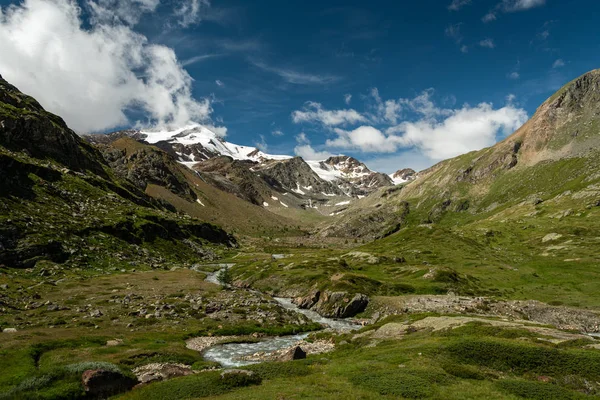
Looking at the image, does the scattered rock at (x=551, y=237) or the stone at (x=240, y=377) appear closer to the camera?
the stone at (x=240, y=377)

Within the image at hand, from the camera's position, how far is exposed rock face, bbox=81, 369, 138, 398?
27969 millimetres

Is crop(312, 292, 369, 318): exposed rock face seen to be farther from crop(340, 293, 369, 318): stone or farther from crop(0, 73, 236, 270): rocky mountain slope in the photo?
crop(0, 73, 236, 270): rocky mountain slope

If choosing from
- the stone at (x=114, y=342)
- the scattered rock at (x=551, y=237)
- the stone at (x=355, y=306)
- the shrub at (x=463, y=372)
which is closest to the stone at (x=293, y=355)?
the shrub at (x=463, y=372)

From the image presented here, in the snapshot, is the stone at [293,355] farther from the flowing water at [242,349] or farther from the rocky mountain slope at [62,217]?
the rocky mountain slope at [62,217]

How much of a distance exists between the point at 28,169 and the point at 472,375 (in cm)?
15425

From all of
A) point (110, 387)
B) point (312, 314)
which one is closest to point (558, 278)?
point (312, 314)

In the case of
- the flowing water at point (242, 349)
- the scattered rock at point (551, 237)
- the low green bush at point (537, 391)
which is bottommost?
the flowing water at point (242, 349)

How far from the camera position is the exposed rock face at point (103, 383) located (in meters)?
28.0

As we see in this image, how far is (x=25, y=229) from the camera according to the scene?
9219 centimetres

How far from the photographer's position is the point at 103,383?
2833 cm

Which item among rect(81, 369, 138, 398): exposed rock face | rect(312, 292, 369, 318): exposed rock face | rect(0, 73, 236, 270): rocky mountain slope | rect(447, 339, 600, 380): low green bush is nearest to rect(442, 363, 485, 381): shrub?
rect(447, 339, 600, 380): low green bush

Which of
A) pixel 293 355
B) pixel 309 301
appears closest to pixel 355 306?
pixel 309 301

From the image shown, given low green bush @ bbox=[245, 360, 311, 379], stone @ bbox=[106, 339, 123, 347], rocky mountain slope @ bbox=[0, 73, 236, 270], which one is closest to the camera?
low green bush @ bbox=[245, 360, 311, 379]

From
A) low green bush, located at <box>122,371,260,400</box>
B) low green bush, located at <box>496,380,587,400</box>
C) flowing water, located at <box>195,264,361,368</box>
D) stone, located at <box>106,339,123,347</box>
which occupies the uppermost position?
stone, located at <box>106,339,123,347</box>
